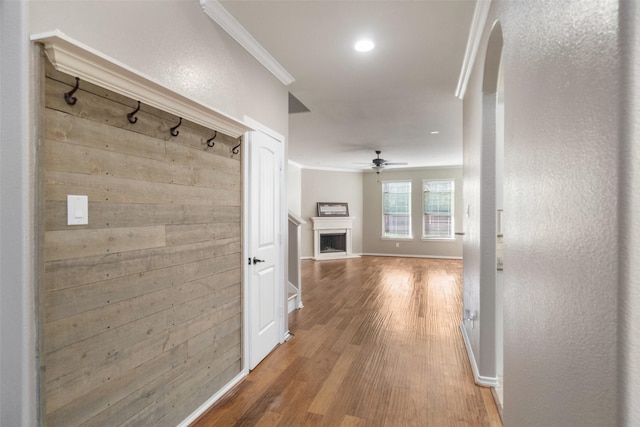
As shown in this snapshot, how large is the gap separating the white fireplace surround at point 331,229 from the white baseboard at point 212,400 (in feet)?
20.7

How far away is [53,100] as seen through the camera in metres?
1.21

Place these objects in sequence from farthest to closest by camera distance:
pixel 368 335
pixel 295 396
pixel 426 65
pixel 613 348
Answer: pixel 368 335, pixel 426 65, pixel 295 396, pixel 613 348

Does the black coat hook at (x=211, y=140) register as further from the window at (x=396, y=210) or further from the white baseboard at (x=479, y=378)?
the window at (x=396, y=210)

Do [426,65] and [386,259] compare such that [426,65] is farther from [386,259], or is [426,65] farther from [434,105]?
[386,259]

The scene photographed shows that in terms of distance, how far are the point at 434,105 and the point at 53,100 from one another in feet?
12.4

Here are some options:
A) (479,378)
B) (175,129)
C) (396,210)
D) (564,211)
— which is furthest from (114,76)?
(396,210)

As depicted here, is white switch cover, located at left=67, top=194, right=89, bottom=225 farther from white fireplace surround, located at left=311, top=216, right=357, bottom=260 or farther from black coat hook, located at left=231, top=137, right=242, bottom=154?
white fireplace surround, located at left=311, top=216, right=357, bottom=260

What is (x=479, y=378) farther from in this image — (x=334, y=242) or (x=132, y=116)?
(x=334, y=242)

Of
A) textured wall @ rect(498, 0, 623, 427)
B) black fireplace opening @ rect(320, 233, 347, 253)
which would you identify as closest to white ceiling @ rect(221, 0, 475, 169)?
textured wall @ rect(498, 0, 623, 427)

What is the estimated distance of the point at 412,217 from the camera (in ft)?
30.7

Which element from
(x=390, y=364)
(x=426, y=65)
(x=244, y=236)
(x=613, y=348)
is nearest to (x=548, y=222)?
(x=613, y=348)

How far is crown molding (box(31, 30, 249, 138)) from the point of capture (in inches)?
44.5

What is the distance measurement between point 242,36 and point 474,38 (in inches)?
68.7

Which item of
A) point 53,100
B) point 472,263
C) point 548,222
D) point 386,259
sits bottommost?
point 386,259
